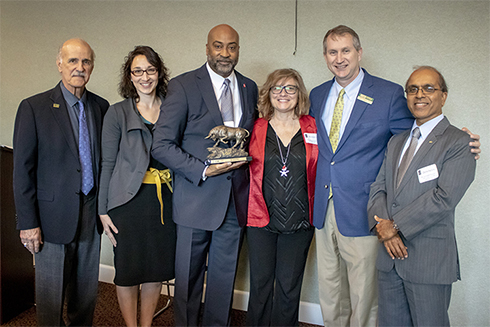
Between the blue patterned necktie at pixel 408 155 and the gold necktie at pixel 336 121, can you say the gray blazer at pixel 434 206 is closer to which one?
the blue patterned necktie at pixel 408 155

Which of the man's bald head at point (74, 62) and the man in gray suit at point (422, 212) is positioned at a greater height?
the man's bald head at point (74, 62)

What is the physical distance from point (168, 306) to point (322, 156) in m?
2.05

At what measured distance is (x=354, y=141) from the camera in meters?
2.23

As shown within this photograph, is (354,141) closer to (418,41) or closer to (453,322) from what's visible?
(418,41)

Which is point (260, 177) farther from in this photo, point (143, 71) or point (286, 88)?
point (143, 71)

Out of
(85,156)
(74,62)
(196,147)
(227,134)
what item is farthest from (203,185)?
(74,62)

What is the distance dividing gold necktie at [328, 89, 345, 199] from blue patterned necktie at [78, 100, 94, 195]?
1.57 meters

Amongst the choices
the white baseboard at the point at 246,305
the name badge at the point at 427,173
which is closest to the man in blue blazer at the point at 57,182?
the white baseboard at the point at 246,305

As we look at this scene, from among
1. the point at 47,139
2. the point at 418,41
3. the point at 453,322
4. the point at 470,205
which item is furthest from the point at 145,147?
the point at 453,322

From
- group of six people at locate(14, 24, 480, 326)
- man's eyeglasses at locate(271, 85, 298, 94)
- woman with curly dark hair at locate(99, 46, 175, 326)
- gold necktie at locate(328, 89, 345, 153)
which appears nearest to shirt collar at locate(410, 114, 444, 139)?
group of six people at locate(14, 24, 480, 326)

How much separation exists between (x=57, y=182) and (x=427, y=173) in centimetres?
217

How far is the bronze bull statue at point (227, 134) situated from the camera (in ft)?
7.29

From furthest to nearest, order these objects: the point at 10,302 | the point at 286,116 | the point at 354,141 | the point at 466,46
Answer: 1. the point at 10,302
2. the point at 466,46
3. the point at 286,116
4. the point at 354,141

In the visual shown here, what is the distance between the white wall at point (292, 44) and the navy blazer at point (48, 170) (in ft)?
5.04
